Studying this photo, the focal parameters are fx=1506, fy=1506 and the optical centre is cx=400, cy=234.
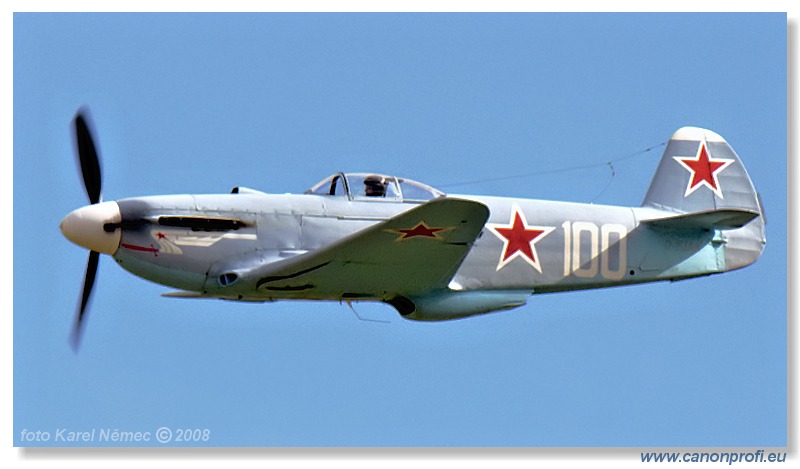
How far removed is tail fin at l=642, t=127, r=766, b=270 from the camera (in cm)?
1859

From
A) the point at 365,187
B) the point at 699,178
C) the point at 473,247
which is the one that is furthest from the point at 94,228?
the point at 699,178

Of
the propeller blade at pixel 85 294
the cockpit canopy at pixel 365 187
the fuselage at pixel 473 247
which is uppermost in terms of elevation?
the cockpit canopy at pixel 365 187

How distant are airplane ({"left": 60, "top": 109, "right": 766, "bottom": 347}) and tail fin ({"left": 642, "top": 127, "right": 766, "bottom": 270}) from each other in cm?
38

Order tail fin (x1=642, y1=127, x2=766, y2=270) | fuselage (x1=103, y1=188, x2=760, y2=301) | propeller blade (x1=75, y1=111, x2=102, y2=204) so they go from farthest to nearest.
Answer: tail fin (x1=642, y1=127, x2=766, y2=270)
propeller blade (x1=75, y1=111, x2=102, y2=204)
fuselage (x1=103, y1=188, x2=760, y2=301)

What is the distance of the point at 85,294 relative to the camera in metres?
16.7

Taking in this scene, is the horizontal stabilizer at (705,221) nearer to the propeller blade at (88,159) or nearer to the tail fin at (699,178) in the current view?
the tail fin at (699,178)

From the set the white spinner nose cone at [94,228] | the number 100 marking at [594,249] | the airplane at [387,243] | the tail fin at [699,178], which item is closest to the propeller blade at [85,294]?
the airplane at [387,243]

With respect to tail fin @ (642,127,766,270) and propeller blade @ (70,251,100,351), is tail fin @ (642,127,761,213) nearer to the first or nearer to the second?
tail fin @ (642,127,766,270)

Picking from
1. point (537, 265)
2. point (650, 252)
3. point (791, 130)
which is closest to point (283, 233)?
point (537, 265)

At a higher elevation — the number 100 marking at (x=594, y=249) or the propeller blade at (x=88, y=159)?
the propeller blade at (x=88, y=159)

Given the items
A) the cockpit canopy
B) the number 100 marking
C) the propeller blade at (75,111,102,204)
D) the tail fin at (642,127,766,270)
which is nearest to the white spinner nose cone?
the propeller blade at (75,111,102,204)

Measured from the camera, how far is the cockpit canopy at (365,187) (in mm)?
16375

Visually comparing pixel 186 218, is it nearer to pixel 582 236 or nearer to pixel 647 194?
pixel 582 236

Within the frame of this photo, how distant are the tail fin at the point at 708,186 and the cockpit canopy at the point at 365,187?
12.4 feet
